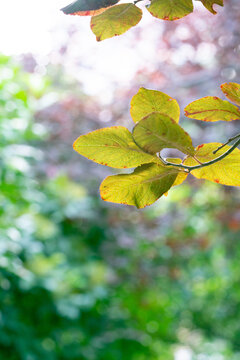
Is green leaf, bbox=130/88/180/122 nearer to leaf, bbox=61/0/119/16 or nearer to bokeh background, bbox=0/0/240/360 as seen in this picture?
leaf, bbox=61/0/119/16

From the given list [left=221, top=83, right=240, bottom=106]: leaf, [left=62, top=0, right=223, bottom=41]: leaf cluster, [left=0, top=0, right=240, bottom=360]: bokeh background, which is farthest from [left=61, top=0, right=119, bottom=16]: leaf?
[left=0, top=0, right=240, bottom=360]: bokeh background

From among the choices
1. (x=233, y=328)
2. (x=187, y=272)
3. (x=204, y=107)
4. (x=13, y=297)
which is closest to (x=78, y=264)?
(x=13, y=297)

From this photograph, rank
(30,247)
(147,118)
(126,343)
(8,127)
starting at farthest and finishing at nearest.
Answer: (126,343), (30,247), (8,127), (147,118)

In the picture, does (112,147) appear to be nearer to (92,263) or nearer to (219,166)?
(219,166)

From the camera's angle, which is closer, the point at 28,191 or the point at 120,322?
the point at 28,191

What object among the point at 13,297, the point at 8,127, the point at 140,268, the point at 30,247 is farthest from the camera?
the point at 140,268

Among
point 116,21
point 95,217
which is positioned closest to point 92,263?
point 95,217

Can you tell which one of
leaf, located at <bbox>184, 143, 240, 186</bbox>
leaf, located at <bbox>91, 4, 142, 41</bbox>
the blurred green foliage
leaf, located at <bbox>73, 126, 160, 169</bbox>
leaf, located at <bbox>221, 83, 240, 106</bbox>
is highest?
leaf, located at <bbox>91, 4, 142, 41</bbox>

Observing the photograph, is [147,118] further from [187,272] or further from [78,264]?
[187,272]
